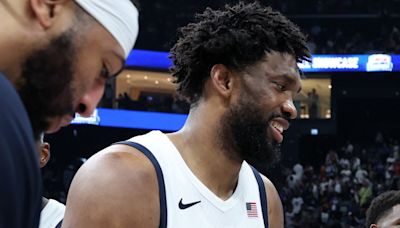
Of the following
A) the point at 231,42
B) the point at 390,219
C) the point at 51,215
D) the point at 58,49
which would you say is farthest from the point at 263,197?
the point at 58,49

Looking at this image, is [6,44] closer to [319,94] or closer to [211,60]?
[211,60]

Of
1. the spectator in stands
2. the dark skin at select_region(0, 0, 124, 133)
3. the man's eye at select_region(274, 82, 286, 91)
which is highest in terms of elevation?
the dark skin at select_region(0, 0, 124, 133)

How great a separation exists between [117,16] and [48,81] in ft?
0.54

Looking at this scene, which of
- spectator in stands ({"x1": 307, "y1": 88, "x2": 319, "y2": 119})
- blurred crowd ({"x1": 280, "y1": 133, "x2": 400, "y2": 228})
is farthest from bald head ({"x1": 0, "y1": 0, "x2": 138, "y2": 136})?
spectator in stands ({"x1": 307, "y1": 88, "x2": 319, "y2": 119})

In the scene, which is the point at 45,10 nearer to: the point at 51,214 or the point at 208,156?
the point at 208,156

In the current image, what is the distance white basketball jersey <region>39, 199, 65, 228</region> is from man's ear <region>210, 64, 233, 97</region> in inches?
45.7

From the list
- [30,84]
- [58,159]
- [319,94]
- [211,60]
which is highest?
[30,84]

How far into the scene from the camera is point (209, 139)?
2316 mm

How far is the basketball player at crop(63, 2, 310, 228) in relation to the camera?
204 cm

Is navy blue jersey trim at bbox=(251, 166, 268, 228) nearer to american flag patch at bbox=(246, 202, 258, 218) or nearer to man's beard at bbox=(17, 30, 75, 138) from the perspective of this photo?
american flag patch at bbox=(246, 202, 258, 218)

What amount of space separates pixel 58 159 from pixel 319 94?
8.51m

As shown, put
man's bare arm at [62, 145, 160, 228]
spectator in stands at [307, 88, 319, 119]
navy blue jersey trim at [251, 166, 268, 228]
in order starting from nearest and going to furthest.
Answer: man's bare arm at [62, 145, 160, 228] < navy blue jersey trim at [251, 166, 268, 228] < spectator in stands at [307, 88, 319, 119]

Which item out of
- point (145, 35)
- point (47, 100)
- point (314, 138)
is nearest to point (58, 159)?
point (145, 35)

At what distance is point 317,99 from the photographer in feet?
68.5
